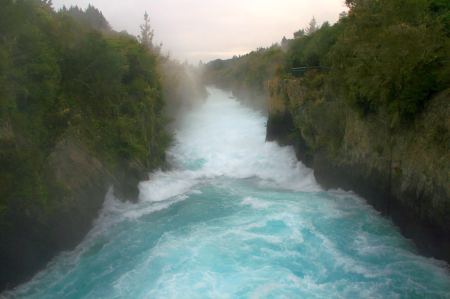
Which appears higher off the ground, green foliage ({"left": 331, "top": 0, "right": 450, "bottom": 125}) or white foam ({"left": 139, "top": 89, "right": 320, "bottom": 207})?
green foliage ({"left": 331, "top": 0, "right": 450, "bottom": 125})

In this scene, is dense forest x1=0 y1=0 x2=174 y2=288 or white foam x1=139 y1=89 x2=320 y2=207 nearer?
dense forest x1=0 y1=0 x2=174 y2=288

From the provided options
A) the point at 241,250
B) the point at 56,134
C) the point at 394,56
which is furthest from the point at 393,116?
the point at 56,134

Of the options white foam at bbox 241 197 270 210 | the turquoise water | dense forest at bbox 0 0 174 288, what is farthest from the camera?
white foam at bbox 241 197 270 210

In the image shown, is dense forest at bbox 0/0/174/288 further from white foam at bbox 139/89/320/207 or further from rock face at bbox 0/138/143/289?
white foam at bbox 139/89/320/207

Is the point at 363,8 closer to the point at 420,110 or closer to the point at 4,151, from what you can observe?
the point at 420,110

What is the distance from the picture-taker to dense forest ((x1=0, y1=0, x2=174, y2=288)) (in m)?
13.1

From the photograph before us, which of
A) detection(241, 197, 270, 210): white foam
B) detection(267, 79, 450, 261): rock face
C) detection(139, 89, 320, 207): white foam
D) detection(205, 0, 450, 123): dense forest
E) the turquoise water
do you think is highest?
detection(205, 0, 450, 123): dense forest

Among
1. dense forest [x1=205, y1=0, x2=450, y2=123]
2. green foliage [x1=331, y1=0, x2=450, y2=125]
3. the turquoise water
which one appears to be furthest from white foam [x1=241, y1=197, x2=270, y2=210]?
green foliage [x1=331, y1=0, x2=450, y2=125]

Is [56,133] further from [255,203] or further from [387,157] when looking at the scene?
[387,157]

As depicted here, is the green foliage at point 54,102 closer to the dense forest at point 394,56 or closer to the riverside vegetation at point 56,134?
the riverside vegetation at point 56,134

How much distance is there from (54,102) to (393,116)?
12.6 m

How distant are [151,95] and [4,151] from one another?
1514cm

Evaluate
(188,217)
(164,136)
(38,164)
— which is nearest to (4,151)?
(38,164)

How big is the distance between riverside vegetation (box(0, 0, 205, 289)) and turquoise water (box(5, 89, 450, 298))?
1042 millimetres
